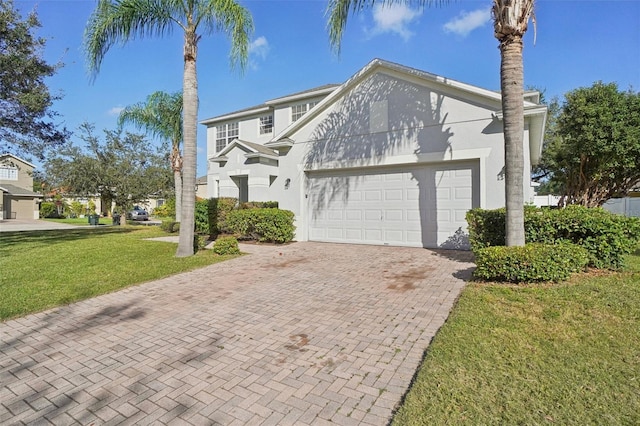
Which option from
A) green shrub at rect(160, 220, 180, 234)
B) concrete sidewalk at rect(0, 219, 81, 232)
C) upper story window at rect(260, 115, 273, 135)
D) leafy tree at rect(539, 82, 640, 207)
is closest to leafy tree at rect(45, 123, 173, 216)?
concrete sidewalk at rect(0, 219, 81, 232)

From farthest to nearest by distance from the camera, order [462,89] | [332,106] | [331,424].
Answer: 1. [332,106]
2. [462,89]
3. [331,424]

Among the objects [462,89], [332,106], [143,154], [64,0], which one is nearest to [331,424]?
[462,89]

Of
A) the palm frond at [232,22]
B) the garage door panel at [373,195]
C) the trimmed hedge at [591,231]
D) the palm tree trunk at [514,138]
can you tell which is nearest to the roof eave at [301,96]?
the palm frond at [232,22]

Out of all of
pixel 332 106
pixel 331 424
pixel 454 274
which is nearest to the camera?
pixel 331 424

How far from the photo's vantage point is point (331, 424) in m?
2.46

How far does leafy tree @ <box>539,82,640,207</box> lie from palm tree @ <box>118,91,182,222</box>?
22845mm

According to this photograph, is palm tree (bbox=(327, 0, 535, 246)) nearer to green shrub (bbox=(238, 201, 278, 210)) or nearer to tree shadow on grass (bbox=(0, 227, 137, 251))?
green shrub (bbox=(238, 201, 278, 210))

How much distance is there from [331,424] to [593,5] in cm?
1294

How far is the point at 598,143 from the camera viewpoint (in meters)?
16.2

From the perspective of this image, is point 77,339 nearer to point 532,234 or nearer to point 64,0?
point 532,234

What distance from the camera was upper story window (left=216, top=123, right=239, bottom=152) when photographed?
2298 centimetres

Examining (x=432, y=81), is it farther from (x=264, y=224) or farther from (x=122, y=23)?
(x=122, y=23)

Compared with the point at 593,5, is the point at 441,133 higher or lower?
lower

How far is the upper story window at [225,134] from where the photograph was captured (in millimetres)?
22984
